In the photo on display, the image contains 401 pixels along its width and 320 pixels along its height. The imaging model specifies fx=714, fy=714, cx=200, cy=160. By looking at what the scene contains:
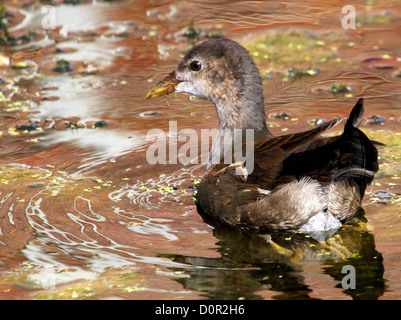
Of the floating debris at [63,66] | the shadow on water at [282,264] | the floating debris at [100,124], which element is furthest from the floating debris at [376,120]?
the floating debris at [63,66]

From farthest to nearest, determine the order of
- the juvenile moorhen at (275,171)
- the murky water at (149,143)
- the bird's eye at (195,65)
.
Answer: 1. the bird's eye at (195,65)
2. the juvenile moorhen at (275,171)
3. the murky water at (149,143)

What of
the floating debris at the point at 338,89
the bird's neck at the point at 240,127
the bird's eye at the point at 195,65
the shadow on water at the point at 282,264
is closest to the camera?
the shadow on water at the point at 282,264

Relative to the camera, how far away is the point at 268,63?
8.36 meters

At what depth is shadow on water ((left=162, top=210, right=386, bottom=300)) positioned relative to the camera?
4215 mm

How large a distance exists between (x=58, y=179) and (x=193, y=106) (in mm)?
1995

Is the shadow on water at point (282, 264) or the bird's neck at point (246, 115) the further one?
the bird's neck at point (246, 115)

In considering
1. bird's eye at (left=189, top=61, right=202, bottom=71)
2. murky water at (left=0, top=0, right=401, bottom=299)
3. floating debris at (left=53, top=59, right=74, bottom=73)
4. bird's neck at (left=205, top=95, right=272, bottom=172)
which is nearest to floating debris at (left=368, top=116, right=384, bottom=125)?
murky water at (left=0, top=0, right=401, bottom=299)

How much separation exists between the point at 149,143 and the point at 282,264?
2.32 metres

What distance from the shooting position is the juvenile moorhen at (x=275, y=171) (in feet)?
15.0

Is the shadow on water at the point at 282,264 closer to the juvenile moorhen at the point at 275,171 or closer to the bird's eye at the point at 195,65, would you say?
the juvenile moorhen at the point at 275,171

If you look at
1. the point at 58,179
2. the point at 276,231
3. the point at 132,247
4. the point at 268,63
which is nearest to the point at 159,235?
the point at 132,247

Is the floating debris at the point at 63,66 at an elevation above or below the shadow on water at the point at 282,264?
above

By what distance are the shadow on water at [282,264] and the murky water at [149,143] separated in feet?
0.04

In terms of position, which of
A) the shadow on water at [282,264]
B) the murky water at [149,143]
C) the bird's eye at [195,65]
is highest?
the bird's eye at [195,65]
